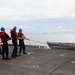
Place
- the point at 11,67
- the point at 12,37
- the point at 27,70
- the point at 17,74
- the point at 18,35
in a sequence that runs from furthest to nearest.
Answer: the point at 18,35 → the point at 12,37 → the point at 11,67 → the point at 27,70 → the point at 17,74

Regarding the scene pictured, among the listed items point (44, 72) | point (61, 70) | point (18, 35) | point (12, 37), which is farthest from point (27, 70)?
point (18, 35)

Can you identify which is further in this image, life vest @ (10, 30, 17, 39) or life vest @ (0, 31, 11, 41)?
life vest @ (10, 30, 17, 39)

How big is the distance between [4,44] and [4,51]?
56 centimetres

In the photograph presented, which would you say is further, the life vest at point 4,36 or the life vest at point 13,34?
the life vest at point 13,34

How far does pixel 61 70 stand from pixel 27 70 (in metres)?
1.90

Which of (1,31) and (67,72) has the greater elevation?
(1,31)

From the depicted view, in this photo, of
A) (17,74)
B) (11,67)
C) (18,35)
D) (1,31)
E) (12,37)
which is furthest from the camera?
(18,35)

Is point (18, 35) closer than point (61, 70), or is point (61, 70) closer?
point (61, 70)

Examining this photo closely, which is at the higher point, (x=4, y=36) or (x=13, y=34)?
(x=13, y=34)

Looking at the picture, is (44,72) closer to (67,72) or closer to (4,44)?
(67,72)

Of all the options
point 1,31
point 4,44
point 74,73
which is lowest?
point 74,73

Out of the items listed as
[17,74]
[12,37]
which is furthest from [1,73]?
[12,37]

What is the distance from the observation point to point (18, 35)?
61.1 ft

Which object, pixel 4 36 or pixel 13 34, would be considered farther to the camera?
pixel 13 34
